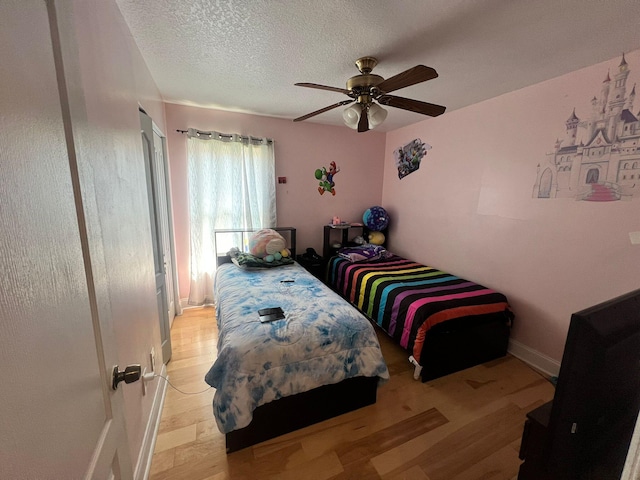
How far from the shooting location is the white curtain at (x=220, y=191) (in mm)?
2996

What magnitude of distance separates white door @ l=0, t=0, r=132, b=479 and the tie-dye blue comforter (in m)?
0.85

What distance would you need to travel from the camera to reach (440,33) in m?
1.52

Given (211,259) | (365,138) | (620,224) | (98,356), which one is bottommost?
(211,259)

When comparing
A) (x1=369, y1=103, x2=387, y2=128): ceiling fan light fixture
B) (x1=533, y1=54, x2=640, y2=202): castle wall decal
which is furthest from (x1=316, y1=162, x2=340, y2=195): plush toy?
(x1=533, y1=54, x2=640, y2=202): castle wall decal

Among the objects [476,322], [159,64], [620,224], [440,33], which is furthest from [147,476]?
[620,224]

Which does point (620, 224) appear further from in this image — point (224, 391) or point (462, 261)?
point (224, 391)

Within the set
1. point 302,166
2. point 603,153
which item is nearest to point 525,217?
point 603,153

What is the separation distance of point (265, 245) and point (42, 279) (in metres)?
2.60

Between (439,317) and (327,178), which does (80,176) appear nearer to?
(439,317)

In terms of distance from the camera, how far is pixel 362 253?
346 cm

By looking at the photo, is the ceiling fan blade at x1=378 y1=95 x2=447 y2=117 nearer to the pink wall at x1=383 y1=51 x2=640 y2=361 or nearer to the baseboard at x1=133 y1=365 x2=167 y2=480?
the pink wall at x1=383 y1=51 x2=640 y2=361

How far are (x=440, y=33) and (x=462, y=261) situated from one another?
2164 mm

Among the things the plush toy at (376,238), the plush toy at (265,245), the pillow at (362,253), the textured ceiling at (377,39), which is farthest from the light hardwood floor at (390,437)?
the textured ceiling at (377,39)

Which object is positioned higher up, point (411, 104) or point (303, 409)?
point (411, 104)
